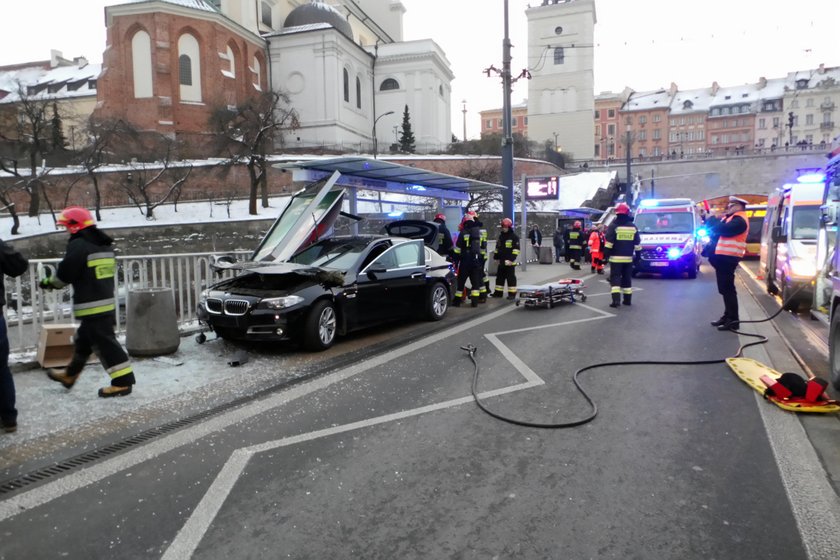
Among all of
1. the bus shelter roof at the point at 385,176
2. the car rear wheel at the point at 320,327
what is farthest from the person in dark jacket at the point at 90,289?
the bus shelter roof at the point at 385,176

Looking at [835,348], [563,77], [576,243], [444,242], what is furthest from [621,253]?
[563,77]

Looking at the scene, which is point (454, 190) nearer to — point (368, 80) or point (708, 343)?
point (708, 343)

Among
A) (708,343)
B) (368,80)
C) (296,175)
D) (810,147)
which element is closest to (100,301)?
(296,175)

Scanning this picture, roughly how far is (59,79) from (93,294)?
292ft

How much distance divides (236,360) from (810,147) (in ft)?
264

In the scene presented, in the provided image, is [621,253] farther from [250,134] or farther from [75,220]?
[250,134]

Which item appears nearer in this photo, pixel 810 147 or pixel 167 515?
pixel 167 515

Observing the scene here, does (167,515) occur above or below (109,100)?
below

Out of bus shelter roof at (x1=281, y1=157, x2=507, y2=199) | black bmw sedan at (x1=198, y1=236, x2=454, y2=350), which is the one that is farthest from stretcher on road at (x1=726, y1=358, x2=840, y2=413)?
bus shelter roof at (x1=281, y1=157, x2=507, y2=199)

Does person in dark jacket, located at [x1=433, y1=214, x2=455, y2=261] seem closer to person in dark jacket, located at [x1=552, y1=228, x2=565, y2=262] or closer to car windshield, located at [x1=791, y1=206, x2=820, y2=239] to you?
car windshield, located at [x1=791, y1=206, x2=820, y2=239]

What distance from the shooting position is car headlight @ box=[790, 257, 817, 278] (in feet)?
33.0

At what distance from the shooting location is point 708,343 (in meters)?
7.93

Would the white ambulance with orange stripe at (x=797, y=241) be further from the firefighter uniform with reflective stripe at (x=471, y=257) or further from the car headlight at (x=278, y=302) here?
the car headlight at (x=278, y=302)

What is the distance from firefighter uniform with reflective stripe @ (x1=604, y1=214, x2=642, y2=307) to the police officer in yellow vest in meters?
2.24
